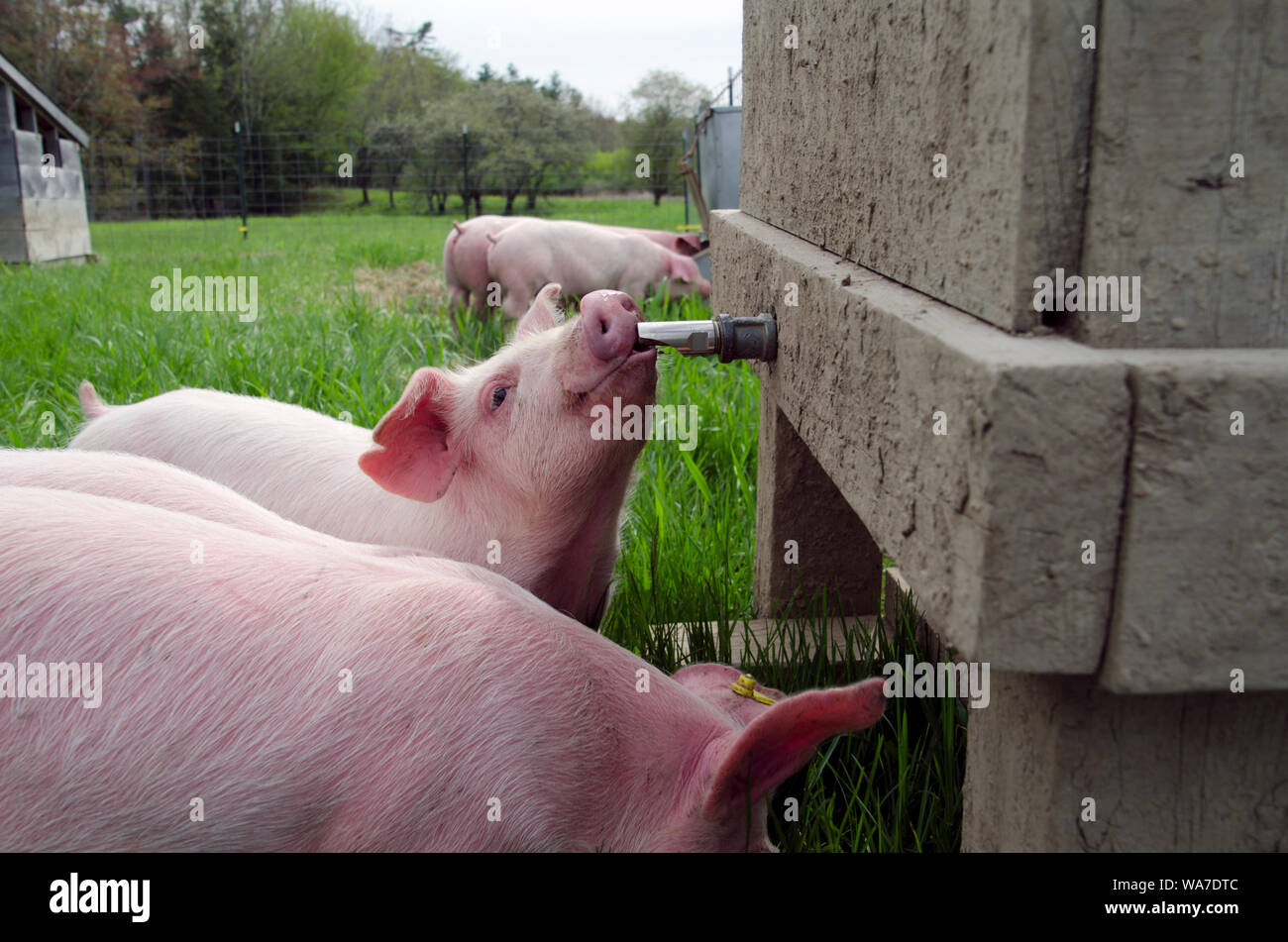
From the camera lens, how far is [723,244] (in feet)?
8.34

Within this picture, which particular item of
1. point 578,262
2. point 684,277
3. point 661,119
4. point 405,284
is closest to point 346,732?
point 578,262

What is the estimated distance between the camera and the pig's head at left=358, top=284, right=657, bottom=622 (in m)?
1.94

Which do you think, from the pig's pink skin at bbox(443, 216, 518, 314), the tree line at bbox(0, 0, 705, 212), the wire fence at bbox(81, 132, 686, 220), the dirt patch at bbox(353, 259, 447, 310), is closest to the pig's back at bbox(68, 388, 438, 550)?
the pig's pink skin at bbox(443, 216, 518, 314)

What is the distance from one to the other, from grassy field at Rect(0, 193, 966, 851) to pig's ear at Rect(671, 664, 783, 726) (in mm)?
257

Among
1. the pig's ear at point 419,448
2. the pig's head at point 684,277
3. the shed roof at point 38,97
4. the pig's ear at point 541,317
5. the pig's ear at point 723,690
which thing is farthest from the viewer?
the shed roof at point 38,97

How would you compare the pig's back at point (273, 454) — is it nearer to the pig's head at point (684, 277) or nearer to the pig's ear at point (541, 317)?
the pig's ear at point (541, 317)

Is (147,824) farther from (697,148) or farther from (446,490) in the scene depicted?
(697,148)

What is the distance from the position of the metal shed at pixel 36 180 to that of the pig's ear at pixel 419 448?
9683 millimetres

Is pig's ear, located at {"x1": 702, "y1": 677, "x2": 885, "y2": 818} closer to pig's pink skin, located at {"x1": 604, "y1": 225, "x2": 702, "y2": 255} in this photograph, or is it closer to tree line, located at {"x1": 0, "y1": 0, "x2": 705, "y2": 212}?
pig's pink skin, located at {"x1": 604, "y1": 225, "x2": 702, "y2": 255}

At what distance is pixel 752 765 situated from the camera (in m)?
1.26

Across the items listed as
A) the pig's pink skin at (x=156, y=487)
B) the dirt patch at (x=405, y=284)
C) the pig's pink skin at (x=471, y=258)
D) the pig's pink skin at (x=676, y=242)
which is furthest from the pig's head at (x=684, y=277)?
the pig's pink skin at (x=156, y=487)

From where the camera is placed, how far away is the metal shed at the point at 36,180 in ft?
33.6

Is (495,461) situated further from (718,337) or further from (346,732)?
(346,732)
